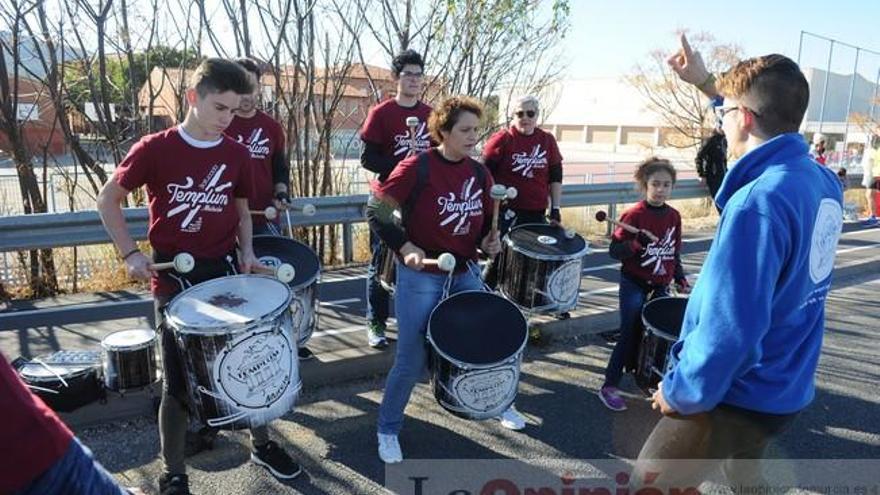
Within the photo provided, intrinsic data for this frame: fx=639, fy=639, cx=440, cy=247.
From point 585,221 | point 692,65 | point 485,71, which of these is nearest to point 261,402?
point 692,65

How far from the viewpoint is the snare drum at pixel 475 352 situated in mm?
2969

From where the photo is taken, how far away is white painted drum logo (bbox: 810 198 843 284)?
1847 millimetres

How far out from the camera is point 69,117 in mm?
6965

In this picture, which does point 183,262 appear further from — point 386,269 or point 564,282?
point 564,282

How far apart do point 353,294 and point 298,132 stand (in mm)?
3016

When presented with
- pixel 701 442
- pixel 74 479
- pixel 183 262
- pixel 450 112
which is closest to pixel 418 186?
pixel 450 112

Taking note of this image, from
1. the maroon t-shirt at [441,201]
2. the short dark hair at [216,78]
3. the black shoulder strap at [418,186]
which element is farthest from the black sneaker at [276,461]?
the short dark hair at [216,78]

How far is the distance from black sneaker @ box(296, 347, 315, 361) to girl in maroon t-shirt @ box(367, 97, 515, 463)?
1.03 m

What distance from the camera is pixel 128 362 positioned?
3.51m

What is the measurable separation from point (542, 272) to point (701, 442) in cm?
240

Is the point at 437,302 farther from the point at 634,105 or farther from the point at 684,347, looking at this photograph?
the point at 634,105

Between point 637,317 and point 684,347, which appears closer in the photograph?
point 684,347

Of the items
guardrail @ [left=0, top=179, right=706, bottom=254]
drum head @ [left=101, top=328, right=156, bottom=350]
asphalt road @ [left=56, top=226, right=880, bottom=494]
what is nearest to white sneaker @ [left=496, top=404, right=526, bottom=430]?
asphalt road @ [left=56, top=226, right=880, bottom=494]

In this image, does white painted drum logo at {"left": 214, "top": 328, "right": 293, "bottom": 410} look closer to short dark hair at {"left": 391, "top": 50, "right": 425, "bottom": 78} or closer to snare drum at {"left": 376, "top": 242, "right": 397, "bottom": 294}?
snare drum at {"left": 376, "top": 242, "right": 397, "bottom": 294}
